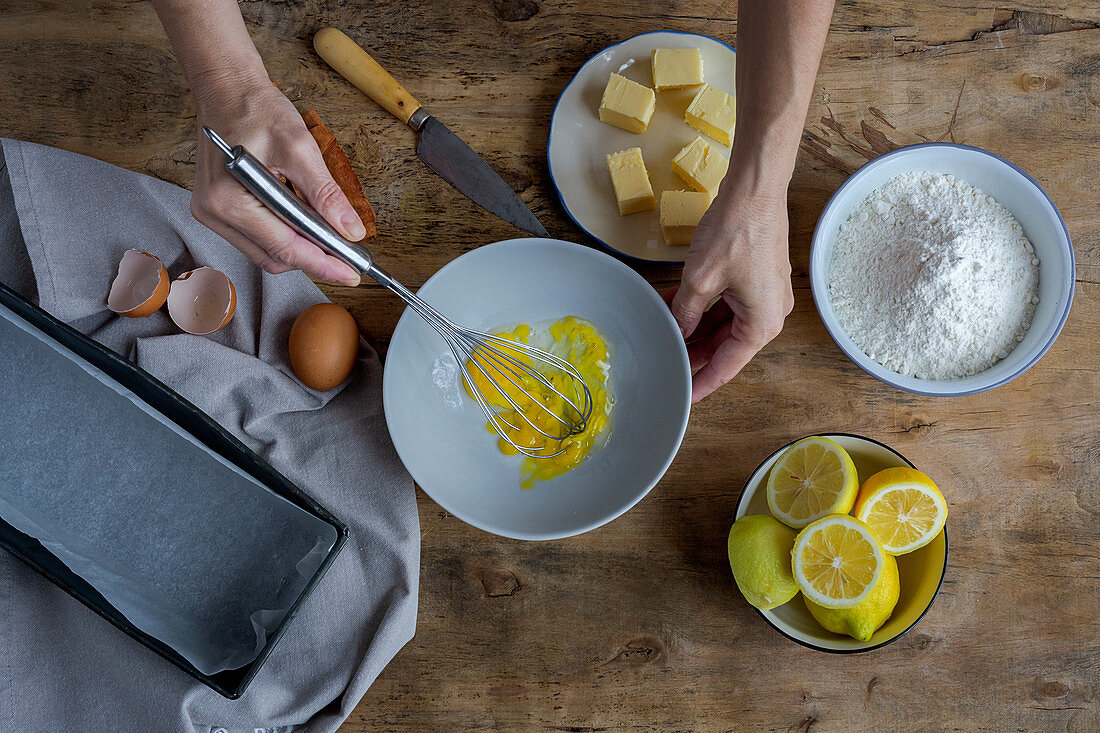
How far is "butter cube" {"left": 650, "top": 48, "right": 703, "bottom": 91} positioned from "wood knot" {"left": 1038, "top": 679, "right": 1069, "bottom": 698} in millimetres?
995

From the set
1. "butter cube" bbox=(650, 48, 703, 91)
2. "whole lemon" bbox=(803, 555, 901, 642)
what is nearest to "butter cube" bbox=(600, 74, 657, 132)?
"butter cube" bbox=(650, 48, 703, 91)

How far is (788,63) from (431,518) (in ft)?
2.46

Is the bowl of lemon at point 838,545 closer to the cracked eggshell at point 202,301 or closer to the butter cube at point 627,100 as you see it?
the butter cube at point 627,100

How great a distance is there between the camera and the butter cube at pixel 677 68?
102cm

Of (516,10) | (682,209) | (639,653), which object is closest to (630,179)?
(682,209)

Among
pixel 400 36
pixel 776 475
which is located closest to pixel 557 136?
pixel 400 36

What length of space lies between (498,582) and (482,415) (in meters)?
0.24

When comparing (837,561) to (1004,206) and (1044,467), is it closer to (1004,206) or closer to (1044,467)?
(1044,467)

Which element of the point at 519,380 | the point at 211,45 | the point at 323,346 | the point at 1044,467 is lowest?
the point at 1044,467

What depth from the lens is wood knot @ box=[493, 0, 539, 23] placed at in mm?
1095

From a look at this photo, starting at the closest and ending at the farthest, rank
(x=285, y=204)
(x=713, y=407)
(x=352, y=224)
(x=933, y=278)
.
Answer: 1. (x=285, y=204)
2. (x=352, y=224)
3. (x=933, y=278)
4. (x=713, y=407)

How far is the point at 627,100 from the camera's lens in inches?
39.9

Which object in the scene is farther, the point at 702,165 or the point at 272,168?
the point at 702,165

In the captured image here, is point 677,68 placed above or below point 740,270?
above
